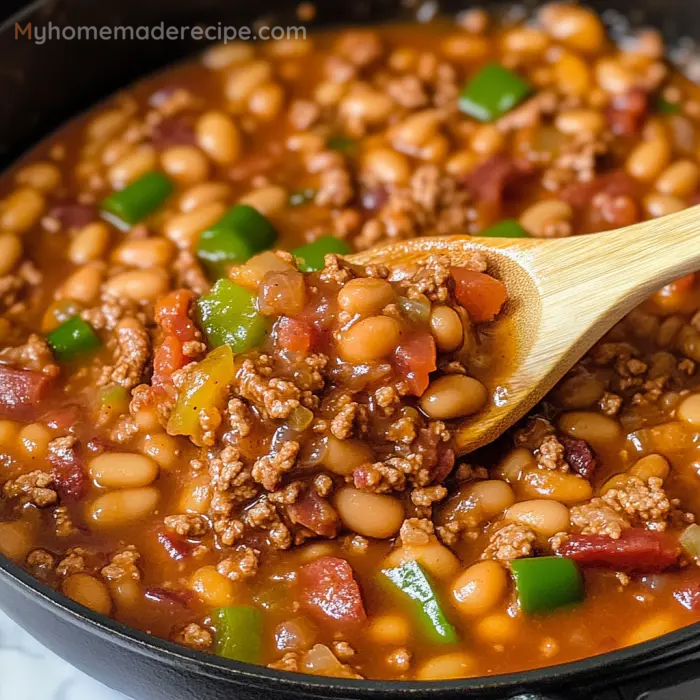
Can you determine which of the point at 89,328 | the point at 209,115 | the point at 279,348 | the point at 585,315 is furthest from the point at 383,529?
the point at 209,115

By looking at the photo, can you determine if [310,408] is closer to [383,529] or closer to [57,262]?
[383,529]

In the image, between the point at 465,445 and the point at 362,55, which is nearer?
the point at 465,445

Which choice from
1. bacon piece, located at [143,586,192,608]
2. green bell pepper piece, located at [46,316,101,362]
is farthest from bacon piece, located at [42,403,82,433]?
bacon piece, located at [143,586,192,608]

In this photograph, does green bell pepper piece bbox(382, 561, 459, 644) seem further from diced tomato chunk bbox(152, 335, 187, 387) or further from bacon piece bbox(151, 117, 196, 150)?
bacon piece bbox(151, 117, 196, 150)

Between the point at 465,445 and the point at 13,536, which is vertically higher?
the point at 13,536

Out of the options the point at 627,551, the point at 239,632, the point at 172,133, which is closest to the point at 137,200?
the point at 172,133

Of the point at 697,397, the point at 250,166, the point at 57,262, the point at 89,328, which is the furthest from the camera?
the point at 250,166

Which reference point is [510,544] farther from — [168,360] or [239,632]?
[168,360]
